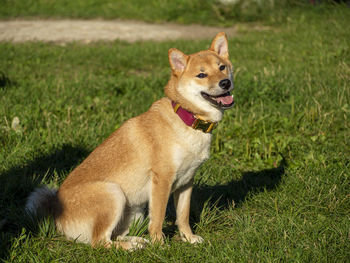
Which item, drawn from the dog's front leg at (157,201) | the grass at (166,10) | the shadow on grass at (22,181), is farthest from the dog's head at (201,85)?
the grass at (166,10)

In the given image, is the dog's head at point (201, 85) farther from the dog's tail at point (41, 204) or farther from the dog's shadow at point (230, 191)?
the dog's tail at point (41, 204)

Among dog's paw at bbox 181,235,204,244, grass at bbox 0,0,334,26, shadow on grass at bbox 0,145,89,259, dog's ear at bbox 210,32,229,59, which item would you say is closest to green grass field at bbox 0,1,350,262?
shadow on grass at bbox 0,145,89,259

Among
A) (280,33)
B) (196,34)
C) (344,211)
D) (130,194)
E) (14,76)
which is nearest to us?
(130,194)

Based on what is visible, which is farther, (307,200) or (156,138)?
(307,200)

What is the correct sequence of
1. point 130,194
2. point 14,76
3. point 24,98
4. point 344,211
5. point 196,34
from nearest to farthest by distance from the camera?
1. point 130,194
2. point 344,211
3. point 24,98
4. point 14,76
5. point 196,34

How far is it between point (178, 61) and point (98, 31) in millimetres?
7916

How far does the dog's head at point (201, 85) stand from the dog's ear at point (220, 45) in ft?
0.67

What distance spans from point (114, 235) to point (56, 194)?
566 mm

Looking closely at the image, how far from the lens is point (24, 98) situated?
225 inches

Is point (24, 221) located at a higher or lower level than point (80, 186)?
lower

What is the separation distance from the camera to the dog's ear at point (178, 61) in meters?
3.34

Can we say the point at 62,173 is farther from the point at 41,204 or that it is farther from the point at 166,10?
the point at 166,10

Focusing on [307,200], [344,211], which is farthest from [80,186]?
[344,211]

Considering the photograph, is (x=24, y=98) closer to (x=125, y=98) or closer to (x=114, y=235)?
(x=125, y=98)
